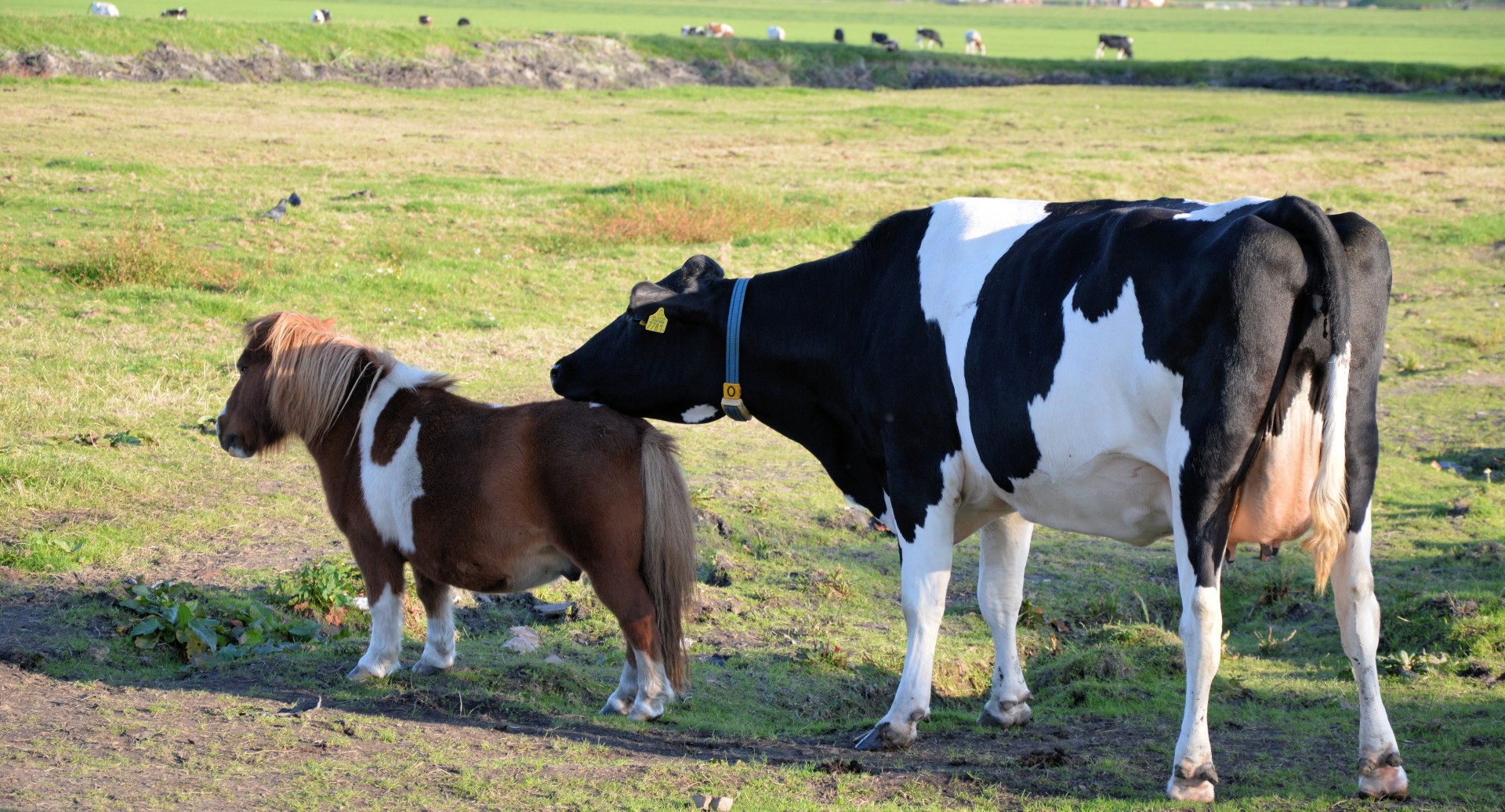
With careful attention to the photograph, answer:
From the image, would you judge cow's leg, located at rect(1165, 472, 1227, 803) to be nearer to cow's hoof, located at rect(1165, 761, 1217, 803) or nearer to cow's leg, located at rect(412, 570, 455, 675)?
cow's hoof, located at rect(1165, 761, 1217, 803)

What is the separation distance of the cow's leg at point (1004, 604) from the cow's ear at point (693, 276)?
1.71 metres

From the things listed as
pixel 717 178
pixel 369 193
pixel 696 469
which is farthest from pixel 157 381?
pixel 717 178

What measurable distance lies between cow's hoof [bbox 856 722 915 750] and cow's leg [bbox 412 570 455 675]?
1899 mm

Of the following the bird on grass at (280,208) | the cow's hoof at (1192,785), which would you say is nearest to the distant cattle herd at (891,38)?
the bird on grass at (280,208)

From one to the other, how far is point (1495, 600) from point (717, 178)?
15.7 metres

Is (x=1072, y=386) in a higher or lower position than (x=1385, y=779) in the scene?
higher

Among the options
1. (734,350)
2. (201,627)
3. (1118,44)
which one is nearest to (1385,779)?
(734,350)

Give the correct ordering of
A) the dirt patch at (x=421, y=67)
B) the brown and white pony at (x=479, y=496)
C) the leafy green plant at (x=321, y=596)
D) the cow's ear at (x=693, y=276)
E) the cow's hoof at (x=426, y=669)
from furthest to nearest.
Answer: the dirt patch at (x=421, y=67) < the leafy green plant at (x=321, y=596) < the cow's ear at (x=693, y=276) < the cow's hoof at (x=426, y=669) < the brown and white pony at (x=479, y=496)

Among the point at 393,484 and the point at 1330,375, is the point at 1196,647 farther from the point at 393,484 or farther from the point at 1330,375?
the point at 393,484

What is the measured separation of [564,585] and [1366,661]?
13.8 ft

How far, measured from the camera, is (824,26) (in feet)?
279

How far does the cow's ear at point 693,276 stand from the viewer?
236 inches

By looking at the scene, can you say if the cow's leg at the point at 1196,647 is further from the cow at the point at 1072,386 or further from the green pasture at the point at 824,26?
the green pasture at the point at 824,26

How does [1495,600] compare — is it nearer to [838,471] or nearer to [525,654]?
[838,471]
